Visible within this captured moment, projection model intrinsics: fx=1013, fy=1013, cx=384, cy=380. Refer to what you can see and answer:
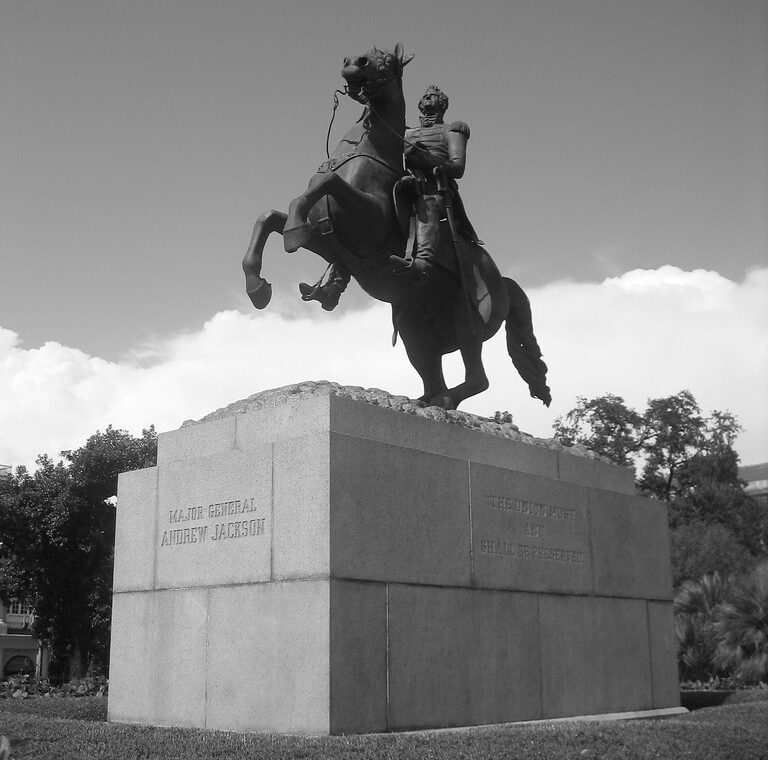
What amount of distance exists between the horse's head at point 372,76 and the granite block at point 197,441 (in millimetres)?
3757

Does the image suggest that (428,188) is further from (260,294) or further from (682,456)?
(682,456)

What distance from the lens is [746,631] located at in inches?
849

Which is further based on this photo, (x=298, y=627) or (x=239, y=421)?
(x=239, y=421)

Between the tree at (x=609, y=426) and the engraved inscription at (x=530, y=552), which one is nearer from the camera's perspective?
the engraved inscription at (x=530, y=552)

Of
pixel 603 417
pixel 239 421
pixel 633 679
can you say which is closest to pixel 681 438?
pixel 603 417

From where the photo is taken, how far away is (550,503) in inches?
444

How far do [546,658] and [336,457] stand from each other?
3.56 metres

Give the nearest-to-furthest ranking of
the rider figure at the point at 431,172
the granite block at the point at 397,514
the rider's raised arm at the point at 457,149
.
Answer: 1. the granite block at the point at 397,514
2. the rider figure at the point at 431,172
3. the rider's raised arm at the point at 457,149

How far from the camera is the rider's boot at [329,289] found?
10.5m

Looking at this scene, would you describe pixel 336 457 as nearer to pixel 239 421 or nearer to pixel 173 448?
pixel 239 421

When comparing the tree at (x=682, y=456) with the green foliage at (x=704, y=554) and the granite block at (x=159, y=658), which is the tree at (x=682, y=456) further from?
the granite block at (x=159, y=658)

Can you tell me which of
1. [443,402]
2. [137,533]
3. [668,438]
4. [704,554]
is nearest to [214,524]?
[137,533]

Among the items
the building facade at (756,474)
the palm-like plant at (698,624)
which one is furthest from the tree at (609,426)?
the building facade at (756,474)

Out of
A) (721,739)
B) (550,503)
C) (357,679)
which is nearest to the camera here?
(357,679)
